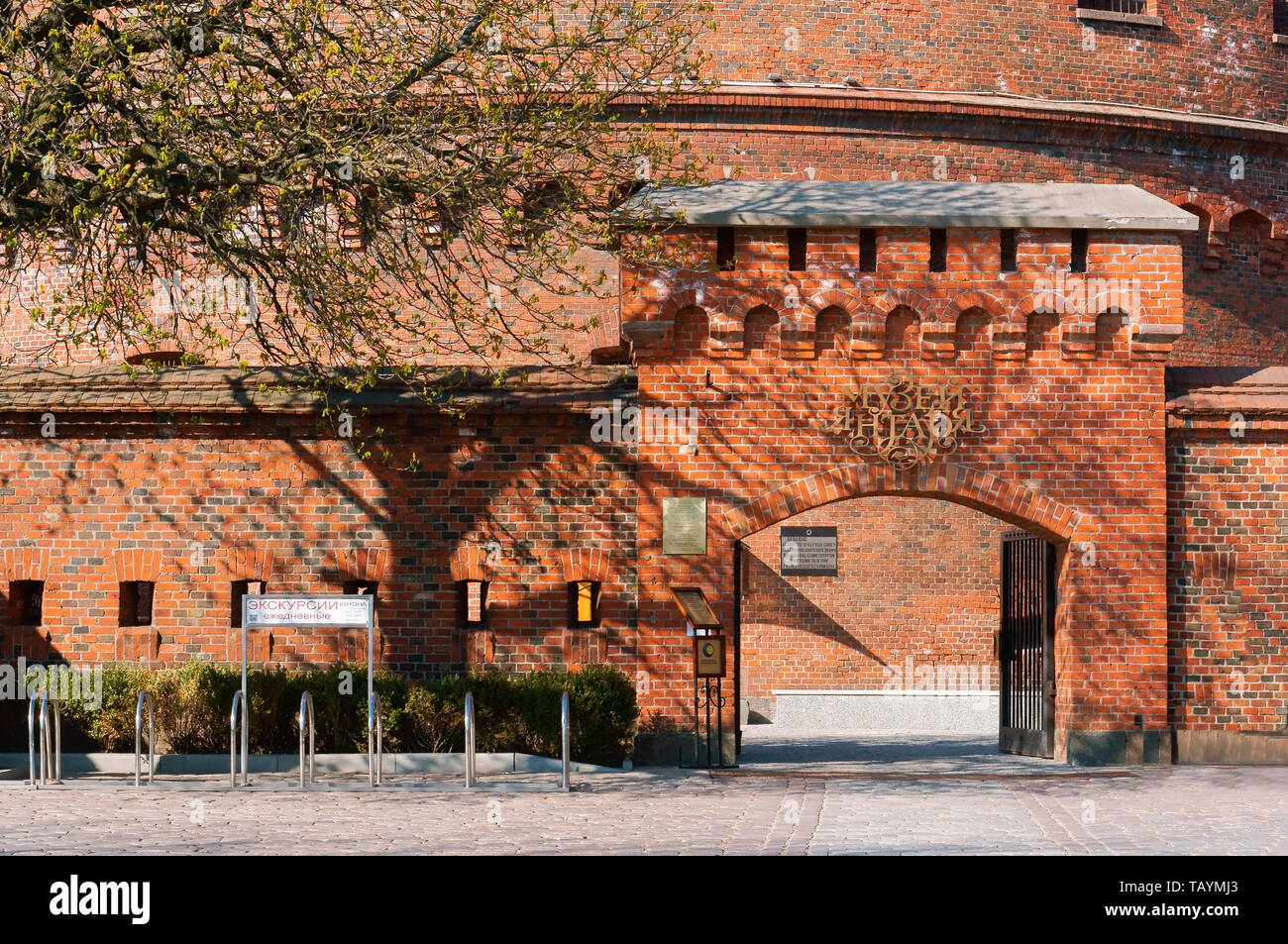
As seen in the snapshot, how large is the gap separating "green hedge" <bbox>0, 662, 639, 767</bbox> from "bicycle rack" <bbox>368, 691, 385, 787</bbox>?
0.34 metres

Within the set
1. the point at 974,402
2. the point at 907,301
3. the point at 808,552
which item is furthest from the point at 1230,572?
the point at 808,552

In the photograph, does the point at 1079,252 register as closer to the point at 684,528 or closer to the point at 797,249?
the point at 797,249

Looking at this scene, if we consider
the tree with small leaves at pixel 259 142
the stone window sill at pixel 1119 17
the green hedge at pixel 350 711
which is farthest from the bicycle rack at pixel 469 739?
the stone window sill at pixel 1119 17

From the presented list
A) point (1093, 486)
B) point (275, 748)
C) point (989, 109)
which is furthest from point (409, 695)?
point (989, 109)

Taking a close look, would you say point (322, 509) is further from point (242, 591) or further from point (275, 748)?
point (275, 748)

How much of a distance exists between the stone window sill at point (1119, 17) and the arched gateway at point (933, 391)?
7.40 metres

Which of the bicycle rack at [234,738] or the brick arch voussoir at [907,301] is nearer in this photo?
the bicycle rack at [234,738]

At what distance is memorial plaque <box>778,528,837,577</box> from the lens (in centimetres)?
2092

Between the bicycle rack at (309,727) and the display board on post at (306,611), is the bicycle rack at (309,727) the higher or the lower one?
the lower one

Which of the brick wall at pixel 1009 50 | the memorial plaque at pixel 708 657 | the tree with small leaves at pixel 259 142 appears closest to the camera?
the tree with small leaves at pixel 259 142

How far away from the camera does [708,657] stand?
13.7 metres

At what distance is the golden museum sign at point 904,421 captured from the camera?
575 inches

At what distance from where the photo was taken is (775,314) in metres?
14.8

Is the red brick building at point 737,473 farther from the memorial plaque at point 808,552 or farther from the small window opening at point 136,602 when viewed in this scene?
the memorial plaque at point 808,552
